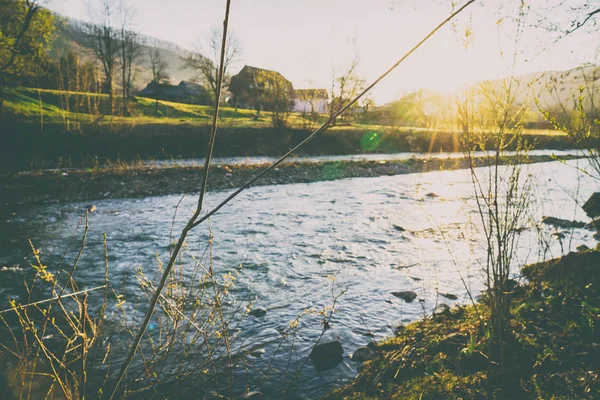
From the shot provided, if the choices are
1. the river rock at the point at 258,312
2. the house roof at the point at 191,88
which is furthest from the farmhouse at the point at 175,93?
the river rock at the point at 258,312

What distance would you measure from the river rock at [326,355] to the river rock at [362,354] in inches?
5.9

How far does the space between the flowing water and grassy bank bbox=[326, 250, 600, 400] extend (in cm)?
42

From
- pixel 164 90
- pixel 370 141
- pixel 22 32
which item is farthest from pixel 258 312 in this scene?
pixel 164 90

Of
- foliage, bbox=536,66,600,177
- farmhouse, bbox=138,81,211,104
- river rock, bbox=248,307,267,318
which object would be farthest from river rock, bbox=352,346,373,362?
farmhouse, bbox=138,81,211,104

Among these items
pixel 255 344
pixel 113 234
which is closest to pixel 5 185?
pixel 113 234

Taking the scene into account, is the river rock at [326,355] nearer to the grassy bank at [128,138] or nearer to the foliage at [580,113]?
the foliage at [580,113]

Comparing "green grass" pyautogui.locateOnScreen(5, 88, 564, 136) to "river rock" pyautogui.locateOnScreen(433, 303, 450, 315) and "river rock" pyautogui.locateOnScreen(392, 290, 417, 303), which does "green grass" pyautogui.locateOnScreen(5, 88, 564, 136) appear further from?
"river rock" pyautogui.locateOnScreen(433, 303, 450, 315)

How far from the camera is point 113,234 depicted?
790 centimetres

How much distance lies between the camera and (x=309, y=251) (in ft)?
22.6

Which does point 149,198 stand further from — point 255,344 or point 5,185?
point 255,344

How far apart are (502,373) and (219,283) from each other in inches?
155

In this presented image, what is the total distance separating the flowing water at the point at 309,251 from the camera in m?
4.14

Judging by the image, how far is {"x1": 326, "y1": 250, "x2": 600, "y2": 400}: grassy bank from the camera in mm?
2395

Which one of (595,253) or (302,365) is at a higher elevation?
(595,253)
